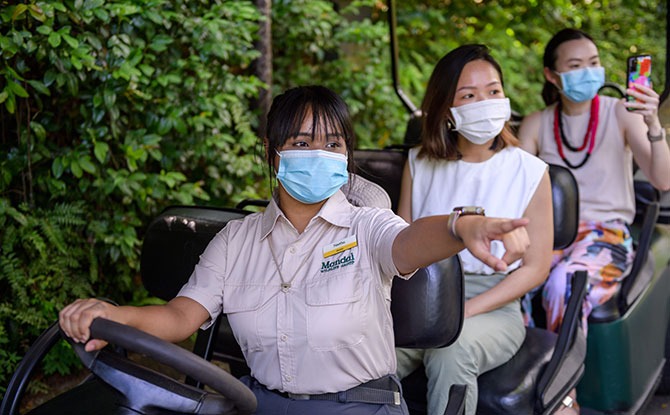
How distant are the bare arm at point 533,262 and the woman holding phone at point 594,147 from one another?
1.67ft

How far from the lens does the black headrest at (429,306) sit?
2264 millimetres

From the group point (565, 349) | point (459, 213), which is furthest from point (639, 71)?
point (459, 213)

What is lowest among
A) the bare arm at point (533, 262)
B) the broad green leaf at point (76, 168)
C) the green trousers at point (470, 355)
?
the green trousers at point (470, 355)

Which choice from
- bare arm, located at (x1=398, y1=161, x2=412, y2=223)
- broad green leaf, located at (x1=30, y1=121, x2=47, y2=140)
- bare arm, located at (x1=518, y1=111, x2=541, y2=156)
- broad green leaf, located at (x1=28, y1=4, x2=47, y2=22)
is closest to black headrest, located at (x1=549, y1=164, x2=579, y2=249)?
bare arm, located at (x1=398, y1=161, x2=412, y2=223)

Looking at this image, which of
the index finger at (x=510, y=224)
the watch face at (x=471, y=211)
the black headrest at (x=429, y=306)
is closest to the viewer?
the index finger at (x=510, y=224)

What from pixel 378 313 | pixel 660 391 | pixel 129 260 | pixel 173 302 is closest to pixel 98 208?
pixel 129 260

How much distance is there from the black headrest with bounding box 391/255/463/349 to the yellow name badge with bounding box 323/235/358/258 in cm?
29

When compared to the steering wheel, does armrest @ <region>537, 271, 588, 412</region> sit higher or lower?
lower

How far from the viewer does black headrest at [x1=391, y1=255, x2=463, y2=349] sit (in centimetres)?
226

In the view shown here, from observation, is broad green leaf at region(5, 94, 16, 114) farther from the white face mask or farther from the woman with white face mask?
the white face mask

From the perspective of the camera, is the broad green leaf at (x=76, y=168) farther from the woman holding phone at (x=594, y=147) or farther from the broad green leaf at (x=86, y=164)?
the woman holding phone at (x=594, y=147)

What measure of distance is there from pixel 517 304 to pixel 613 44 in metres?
7.25

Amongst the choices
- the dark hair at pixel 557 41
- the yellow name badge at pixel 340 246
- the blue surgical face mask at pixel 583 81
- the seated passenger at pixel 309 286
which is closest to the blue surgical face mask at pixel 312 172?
the seated passenger at pixel 309 286

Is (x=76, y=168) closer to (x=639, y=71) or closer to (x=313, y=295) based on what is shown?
(x=313, y=295)
